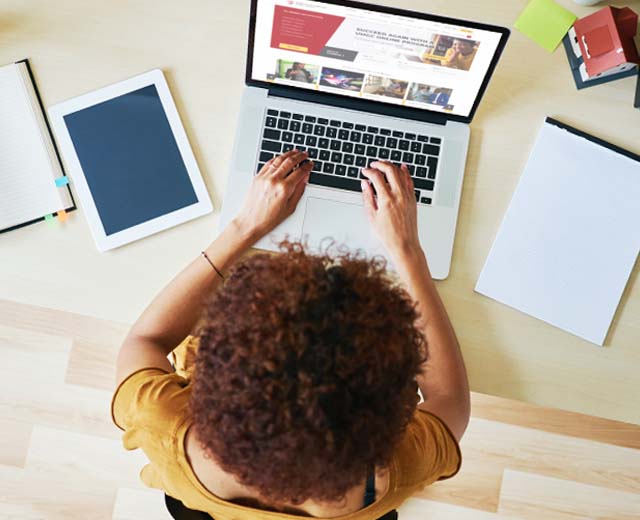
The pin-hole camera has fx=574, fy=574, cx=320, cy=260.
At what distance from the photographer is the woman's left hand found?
2.95 ft

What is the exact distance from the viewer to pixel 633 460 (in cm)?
149

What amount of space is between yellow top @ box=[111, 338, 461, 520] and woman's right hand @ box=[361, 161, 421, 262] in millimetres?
268

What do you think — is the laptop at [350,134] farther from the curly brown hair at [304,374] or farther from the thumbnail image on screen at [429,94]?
the curly brown hair at [304,374]

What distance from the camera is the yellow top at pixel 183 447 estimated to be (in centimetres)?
73

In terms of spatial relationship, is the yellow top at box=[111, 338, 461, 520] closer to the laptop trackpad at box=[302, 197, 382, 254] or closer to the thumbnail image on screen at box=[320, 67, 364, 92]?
the laptop trackpad at box=[302, 197, 382, 254]

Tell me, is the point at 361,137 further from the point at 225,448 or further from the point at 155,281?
the point at 225,448

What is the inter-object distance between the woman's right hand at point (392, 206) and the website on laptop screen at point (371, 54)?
12 cm

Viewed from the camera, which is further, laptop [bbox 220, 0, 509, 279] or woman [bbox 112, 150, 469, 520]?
laptop [bbox 220, 0, 509, 279]

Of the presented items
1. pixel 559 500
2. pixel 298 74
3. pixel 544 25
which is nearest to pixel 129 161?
pixel 298 74

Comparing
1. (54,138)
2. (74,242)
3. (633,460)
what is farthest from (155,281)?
(633,460)

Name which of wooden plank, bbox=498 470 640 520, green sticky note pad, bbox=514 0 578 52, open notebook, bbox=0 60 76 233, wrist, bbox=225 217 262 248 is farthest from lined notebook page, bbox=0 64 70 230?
wooden plank, bbox=498 470 640 520

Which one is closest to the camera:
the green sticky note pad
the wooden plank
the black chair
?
the black chair

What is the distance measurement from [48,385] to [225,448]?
1.04m

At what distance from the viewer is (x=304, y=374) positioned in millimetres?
520
